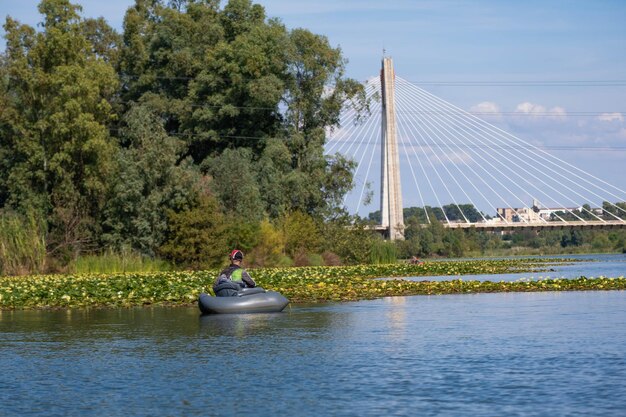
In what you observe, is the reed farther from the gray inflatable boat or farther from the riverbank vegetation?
the gray inflatable boat

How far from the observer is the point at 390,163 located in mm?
63375

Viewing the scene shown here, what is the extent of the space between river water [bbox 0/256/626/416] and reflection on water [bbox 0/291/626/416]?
26 millimetres

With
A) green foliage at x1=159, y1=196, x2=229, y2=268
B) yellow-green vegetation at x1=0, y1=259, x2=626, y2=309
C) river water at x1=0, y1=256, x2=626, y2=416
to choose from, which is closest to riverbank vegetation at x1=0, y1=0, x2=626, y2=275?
green foliage at x1=159, y1=196, x2=229, y2=268

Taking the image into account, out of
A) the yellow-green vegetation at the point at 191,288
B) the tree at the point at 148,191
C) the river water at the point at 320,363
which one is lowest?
the river water at the point at 320,363

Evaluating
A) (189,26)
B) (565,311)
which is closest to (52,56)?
(189,26)

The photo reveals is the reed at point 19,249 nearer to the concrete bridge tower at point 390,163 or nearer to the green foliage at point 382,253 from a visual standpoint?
the green foliage at point 382,253

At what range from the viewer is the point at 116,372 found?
1490cm

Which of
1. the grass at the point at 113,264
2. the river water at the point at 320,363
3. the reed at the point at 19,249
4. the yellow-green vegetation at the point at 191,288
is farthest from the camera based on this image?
the grass at the point at 113,264

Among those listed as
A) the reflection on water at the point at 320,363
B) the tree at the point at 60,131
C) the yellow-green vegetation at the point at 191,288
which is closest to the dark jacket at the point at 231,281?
the reflection on water at the point at 320,363

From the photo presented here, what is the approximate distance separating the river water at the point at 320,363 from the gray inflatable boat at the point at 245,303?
27 cm

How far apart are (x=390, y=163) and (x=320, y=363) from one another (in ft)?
159

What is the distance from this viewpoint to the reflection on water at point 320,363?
12.2 meters

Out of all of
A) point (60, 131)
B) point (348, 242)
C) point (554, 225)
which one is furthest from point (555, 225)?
point (60, 131)

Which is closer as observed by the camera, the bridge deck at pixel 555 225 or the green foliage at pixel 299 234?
the green foliage at pixel 299 234
